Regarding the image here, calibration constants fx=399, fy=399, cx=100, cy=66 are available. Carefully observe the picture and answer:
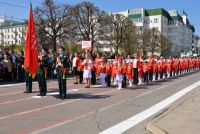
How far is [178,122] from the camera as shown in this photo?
926cm

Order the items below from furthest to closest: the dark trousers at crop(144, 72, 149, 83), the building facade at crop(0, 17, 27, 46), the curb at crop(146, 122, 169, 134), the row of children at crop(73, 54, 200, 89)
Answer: the building facade at crop(0, 17, 27, 46) → the dark trousers at crop(144, 72, 149, 83) → the row of children at crop(73, 54, 200, 89) → the curb at crop(146, 122, 169, 134)

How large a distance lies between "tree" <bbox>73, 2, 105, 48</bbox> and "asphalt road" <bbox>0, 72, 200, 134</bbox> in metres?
46.9

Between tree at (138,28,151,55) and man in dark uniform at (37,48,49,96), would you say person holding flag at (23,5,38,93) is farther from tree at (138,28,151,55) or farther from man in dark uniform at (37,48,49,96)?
tree at (138,28,151,55)

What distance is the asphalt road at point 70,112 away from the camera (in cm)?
897

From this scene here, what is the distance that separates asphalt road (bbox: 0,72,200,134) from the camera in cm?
897

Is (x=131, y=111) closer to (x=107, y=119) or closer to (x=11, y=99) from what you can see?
(x=107, y=119)

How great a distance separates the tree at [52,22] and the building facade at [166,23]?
65.6m

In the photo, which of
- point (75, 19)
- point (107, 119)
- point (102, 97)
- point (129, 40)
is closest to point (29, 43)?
point (102, 97)

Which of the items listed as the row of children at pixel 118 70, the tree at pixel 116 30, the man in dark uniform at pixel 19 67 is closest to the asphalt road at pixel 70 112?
the row of children at pixel 118 70

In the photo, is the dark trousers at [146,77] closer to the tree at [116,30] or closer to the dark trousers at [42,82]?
the dark trousers at [42,82]

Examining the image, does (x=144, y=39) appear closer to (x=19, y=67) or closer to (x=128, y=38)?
(x=128, y=38)

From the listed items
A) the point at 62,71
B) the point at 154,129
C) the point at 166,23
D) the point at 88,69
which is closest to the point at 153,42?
the point at 166,23

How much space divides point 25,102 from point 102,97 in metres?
3.14

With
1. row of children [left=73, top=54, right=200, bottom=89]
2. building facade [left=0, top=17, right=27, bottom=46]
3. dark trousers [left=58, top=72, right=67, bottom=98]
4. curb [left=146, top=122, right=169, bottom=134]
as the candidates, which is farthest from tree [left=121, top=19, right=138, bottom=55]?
curb [left=146, top=122, right=169, bottom=134]
